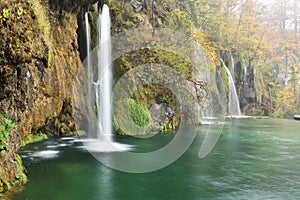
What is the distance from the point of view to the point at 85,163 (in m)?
7.96

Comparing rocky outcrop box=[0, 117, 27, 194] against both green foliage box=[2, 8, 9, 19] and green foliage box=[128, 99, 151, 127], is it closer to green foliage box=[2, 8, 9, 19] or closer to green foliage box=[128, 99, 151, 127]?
green foliage box=[2, 8, 9, 19]

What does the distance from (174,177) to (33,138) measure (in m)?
6.89

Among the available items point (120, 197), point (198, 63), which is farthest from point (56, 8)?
point (198, 63)

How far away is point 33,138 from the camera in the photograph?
37.4 feet

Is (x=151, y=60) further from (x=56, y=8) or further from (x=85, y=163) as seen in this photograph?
(x=85, y=163)

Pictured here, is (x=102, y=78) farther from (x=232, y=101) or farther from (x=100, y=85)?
(x=232, y=101)

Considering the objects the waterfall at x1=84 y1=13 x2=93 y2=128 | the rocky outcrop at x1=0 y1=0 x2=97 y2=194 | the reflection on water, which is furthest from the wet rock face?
the reflection on water

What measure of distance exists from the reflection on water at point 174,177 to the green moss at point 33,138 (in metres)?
0.63

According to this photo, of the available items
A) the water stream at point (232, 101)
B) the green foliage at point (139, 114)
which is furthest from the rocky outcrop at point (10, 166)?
the water stream at point (232, 101)

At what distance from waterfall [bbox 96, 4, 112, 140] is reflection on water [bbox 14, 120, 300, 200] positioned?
11.9 ft

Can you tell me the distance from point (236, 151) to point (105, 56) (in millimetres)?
7979

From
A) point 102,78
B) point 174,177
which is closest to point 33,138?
point 102,78

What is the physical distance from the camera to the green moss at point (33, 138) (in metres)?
10.7

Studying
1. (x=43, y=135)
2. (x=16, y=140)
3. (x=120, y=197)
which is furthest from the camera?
(x=43, y=135)
